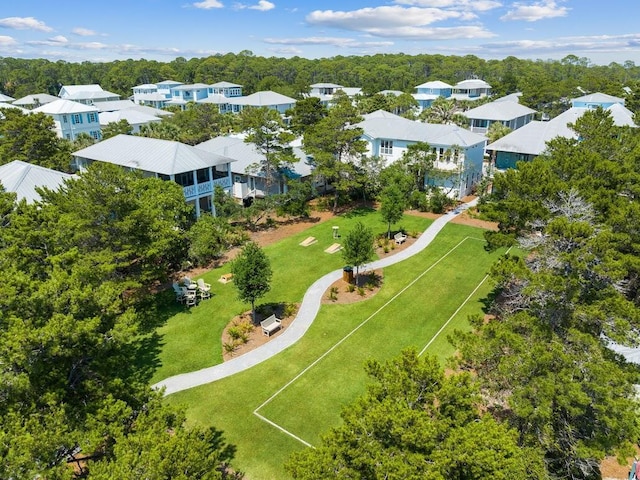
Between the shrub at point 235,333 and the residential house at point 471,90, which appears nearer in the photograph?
the shrub at point 235,333

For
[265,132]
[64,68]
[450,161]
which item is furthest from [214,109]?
[64,68]

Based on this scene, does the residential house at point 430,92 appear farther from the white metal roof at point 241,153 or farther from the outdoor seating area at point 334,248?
the outdoor seating area at point 334,248

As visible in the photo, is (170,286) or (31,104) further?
(31,104)

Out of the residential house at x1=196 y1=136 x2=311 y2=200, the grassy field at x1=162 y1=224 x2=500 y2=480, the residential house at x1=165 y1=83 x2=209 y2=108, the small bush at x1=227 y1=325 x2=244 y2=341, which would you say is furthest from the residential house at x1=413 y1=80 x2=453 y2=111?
the small bush at x1=227 y1=325 x2=244 y2=341

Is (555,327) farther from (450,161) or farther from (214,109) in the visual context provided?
(214,109)

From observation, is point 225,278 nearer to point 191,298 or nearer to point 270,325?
point 191,298

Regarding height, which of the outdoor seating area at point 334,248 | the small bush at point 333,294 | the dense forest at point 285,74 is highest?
the dense forest at point 285,74

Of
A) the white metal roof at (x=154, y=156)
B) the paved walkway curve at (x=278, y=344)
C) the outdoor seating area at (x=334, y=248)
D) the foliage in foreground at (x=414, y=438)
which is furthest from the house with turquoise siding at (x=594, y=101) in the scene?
the foliage in foreground at (x=414, y=438)
